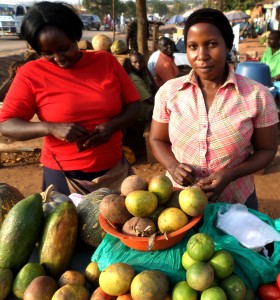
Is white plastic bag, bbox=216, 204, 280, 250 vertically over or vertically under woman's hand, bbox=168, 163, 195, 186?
under

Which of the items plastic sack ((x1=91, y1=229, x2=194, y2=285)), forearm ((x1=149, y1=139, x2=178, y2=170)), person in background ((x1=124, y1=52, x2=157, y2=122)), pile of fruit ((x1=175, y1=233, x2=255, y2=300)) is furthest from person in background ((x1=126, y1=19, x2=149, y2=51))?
pile of fruit ((x1=175, y1=233, x2=255, y2=300))

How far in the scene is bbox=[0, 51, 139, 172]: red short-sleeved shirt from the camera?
6.86 ft

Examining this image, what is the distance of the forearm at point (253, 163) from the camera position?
1666 mm

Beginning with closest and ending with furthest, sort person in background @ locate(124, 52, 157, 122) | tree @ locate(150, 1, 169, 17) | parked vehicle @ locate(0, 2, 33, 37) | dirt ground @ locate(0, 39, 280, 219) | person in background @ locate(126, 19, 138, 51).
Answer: dirt ground @ locate(0, 39, 280, 219)
person in background @ locate(124, 52, 157, 122)
person in background @ locate(126, 19, 138, 51)
parked vehicle @ locate(0, 2, 33, 37)
tree @ locate(150, 1, 169, 17)

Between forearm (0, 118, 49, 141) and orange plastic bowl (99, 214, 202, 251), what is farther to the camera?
forearm (0, 118, 49, 141)

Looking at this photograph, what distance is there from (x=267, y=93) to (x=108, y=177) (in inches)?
48.5

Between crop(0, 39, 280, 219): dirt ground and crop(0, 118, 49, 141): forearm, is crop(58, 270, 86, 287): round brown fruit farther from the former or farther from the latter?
crop(0, 39, 280, 219): dirt ground

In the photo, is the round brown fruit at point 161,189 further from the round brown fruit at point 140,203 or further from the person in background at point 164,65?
the person in background at point 164,65

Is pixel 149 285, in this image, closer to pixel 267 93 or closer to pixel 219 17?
pixel 267 93

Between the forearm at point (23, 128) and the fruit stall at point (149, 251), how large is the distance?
55 centimetres

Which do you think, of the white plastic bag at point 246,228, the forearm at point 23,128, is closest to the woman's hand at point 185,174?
the white plastic bag at point 246,228

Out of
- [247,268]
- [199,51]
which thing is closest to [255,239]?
[247,268]

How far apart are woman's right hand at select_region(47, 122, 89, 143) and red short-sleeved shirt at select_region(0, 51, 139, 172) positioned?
15cm

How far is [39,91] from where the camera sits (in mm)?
2102
